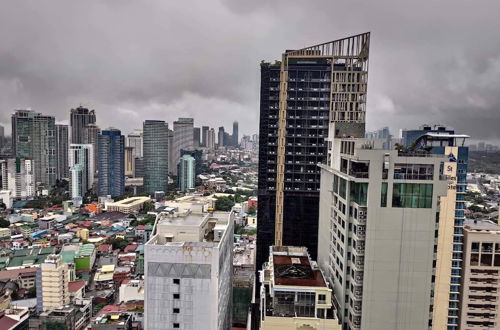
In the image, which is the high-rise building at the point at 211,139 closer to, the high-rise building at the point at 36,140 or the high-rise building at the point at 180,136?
the high-rise building at the point at 180,136

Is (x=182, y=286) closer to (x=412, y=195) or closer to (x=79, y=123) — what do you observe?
(x=412, y=195)

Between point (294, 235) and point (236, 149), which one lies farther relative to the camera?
point (236, 149)

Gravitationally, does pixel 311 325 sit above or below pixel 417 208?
below

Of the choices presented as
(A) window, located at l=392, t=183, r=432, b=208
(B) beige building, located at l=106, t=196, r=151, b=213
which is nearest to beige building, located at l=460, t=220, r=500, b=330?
(A) window, located at l=392, t=183, r=432, b=208

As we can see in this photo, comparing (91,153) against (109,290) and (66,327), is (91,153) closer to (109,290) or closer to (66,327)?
(109,290)

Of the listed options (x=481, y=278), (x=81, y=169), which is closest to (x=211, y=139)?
(x=81, y=169)

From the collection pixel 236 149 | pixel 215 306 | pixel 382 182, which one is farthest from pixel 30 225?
pixel 236 149
